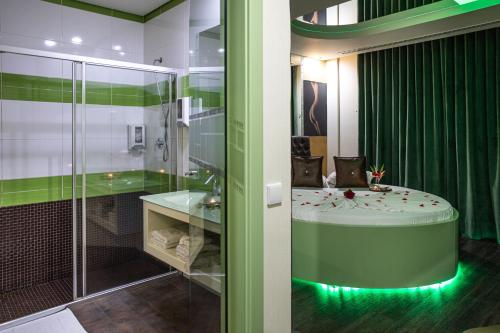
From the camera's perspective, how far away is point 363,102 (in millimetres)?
5629

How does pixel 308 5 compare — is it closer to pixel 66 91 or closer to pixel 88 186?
pixel 66 91

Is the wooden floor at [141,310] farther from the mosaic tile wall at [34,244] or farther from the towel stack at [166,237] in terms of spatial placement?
the mosaic tile wall at [34,244]

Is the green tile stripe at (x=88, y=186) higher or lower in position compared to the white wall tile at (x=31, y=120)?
lower

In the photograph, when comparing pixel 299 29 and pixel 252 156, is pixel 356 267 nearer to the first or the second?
pixel 252 156

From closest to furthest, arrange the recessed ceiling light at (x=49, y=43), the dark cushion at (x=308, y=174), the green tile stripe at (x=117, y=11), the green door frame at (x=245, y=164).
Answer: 1. the green door frame at (x=245, y=164)
2. the recessed ceiling light at (x=49, y=43)
3. the green tile stripe at (x=117, y=11)
4. the dark cushion at (x=308, y=174)

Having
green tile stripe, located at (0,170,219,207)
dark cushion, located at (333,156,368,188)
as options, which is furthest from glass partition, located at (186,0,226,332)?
dark cushion, located at (333,156,368,188)

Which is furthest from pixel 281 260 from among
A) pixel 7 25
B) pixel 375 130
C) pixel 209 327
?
pixel 375 130

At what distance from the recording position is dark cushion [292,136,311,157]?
5539 mm

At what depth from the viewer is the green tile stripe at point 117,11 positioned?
349 centimetres

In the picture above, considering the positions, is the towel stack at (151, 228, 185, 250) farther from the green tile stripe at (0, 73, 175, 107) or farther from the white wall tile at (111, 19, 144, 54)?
the white wall tile at (111, 19, 144, 54)

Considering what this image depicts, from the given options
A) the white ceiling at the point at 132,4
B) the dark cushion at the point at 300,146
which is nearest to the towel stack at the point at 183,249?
the white ceiling at the point at 132,4

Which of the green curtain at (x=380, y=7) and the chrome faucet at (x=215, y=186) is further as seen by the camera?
the green curtain at (x=380, y=7)

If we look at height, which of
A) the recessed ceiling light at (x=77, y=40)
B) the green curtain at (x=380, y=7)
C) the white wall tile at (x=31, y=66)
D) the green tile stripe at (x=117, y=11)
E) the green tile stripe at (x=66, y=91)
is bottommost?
the green tile stripe at (x=66, y=91)

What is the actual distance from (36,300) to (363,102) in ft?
15.7
